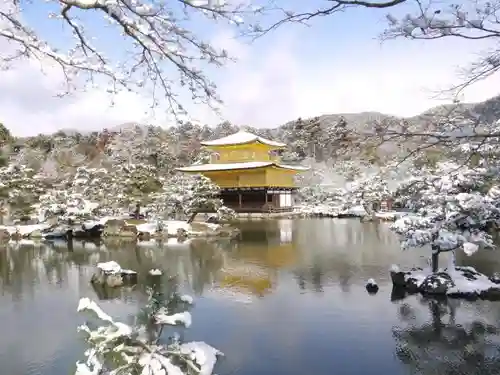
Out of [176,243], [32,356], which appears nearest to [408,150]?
[32,356]

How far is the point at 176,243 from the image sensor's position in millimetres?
12422

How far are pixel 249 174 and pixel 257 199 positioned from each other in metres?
1.47

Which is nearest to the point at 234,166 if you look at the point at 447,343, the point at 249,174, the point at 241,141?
the point at 249,174

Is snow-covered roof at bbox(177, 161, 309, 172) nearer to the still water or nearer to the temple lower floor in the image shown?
the temple lower floor

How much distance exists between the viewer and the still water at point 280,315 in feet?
14.1

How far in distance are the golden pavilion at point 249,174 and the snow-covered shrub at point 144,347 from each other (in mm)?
19812

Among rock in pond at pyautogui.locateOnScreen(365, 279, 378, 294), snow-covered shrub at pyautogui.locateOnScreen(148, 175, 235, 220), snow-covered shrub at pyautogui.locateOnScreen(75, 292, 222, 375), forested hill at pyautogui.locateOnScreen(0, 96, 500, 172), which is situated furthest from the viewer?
forested hill at pyautogui.locateOnScreen(0, 96, 500, 172)

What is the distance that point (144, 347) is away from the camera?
3.14 m

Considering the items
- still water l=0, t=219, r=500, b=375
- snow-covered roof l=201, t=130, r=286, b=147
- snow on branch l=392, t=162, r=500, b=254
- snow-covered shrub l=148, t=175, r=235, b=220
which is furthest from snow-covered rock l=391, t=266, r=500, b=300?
snow-covered roof l=201, t=130, r=286, b=147

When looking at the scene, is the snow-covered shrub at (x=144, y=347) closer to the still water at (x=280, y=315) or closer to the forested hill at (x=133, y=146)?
the still water at (x=280, y=315)

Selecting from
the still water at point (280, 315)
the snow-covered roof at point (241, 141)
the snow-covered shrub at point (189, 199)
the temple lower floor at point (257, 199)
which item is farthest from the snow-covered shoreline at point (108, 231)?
the snow-covered roof at point (241, 141)

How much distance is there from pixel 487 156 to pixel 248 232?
39.6 feet

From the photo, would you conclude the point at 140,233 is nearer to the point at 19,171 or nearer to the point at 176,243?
the point at 176,243

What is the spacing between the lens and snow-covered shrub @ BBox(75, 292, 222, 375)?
3.00m
